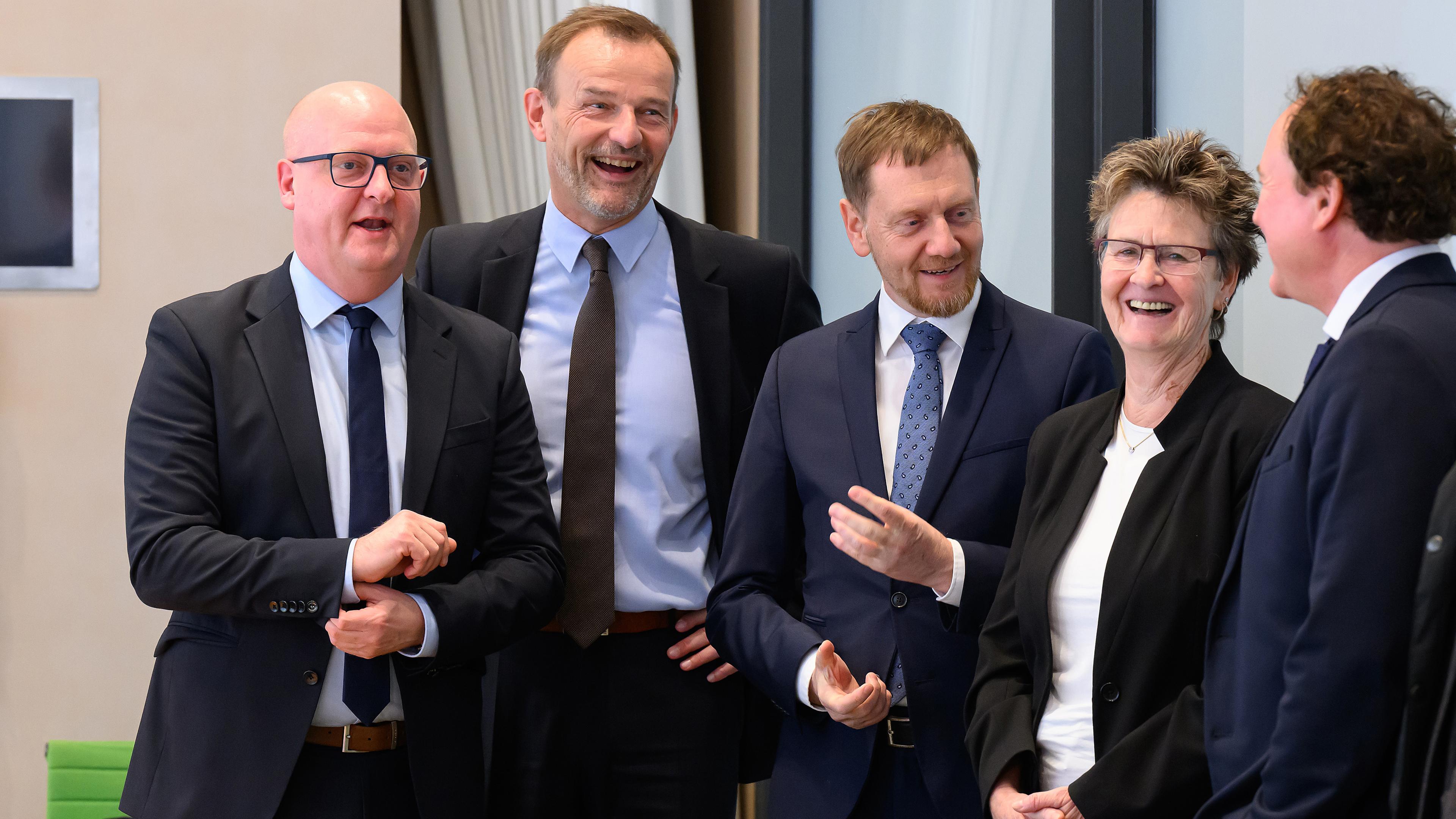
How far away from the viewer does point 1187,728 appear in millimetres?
1689

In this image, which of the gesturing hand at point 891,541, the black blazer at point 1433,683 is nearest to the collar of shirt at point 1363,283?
the black blazer at point 1433,683

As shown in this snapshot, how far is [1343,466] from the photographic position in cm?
133

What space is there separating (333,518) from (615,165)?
0.95m

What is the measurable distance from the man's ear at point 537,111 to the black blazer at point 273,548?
659mm

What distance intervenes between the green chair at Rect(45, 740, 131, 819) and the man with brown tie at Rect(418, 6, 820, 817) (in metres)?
1.65

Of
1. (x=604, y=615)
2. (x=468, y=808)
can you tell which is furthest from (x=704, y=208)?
(x=468, y=808)

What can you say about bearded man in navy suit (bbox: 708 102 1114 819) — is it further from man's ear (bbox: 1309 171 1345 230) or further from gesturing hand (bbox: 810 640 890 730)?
man's ear (bbox: 1309 171 1345 230)

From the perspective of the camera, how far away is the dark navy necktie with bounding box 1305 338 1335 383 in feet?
4.86

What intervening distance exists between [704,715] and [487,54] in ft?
9.27

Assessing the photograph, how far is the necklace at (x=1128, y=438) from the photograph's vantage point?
191 cm

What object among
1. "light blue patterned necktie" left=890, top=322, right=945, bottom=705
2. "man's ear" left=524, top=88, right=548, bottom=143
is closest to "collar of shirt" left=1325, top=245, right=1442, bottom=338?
"light blue patterned necktie" left=890, top=322, right=945, bottom=705

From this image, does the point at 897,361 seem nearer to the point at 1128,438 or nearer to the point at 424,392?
the point at 1128,438

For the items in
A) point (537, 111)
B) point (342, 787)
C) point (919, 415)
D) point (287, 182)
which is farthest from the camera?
point (537, 111)

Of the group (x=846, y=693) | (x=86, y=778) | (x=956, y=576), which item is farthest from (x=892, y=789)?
(x=86, y=778)
